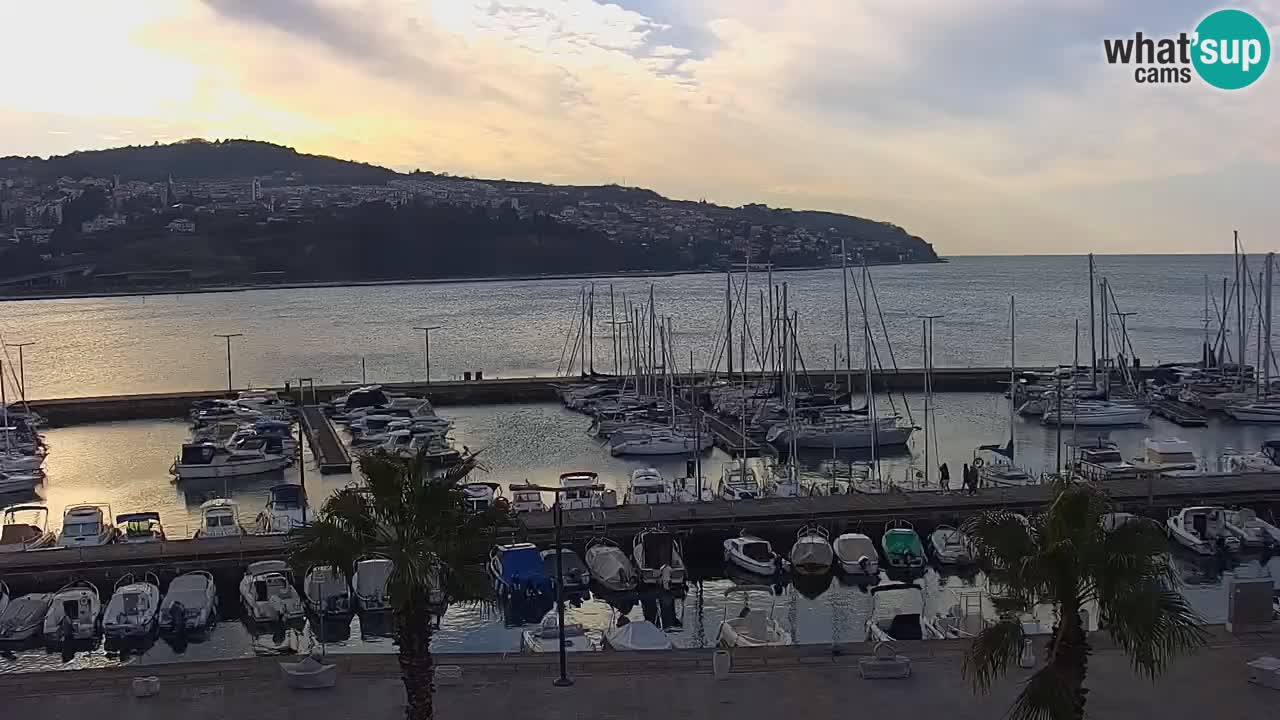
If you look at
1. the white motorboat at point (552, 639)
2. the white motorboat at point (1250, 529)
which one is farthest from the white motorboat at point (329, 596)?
the white motorboat at point (1250, 529)

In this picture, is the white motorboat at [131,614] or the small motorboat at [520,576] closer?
the white motorboat at [131,614]

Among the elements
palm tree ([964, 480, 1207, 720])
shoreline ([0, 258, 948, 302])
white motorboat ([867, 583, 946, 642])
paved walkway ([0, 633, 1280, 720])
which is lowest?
white motorboat ([867, 583, 946, 642])

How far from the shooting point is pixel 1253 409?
1563 inches

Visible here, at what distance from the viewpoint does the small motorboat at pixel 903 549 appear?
20.8 metres

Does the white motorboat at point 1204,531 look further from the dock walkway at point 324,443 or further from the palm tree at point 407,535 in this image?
the dock walkway at point 324,443

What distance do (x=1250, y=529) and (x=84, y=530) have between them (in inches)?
890

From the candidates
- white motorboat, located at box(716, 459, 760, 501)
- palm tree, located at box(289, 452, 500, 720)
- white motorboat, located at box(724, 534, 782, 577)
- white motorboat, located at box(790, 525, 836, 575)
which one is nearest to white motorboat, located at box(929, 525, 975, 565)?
white motorboat, located at box(790, 525, 836, 575)

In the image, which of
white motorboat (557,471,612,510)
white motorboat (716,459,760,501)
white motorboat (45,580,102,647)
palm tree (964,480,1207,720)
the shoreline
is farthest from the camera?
the shoreline

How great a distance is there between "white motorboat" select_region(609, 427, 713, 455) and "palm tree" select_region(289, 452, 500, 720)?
2578cm

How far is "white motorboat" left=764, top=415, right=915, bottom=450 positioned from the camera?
1346 inches

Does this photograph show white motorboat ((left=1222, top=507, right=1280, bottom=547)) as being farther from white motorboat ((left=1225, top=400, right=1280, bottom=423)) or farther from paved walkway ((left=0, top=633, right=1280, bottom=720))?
white motorboat ((left=1225, top=400, right=1280, bottom=423))

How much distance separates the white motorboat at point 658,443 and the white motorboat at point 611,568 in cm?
1388

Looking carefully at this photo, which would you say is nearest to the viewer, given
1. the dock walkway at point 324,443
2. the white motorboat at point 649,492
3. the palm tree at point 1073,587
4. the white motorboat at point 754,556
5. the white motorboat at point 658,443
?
the palm tree at point 1073,587

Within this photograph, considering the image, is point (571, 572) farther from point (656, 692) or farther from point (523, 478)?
point (523, 478)
